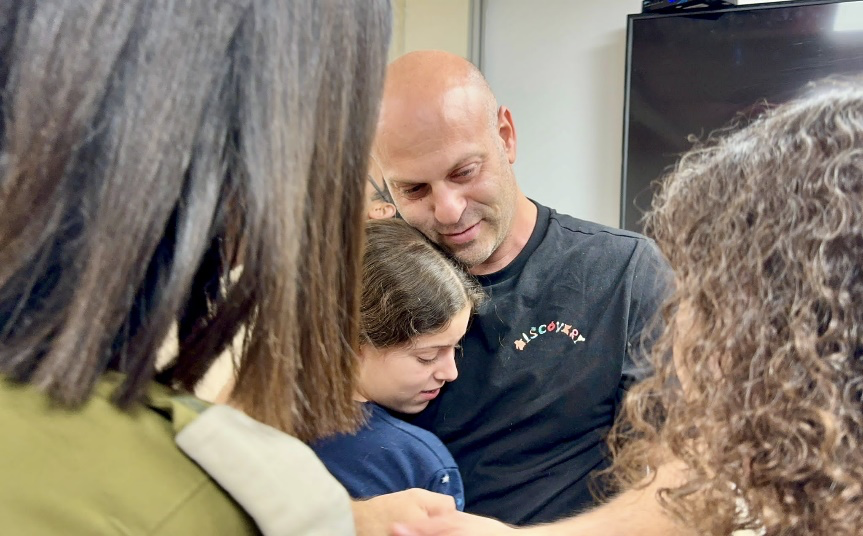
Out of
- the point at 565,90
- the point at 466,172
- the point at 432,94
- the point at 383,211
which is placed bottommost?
the point at 383,211

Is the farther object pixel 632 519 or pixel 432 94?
pixel 432 94

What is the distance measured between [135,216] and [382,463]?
2.63 ft

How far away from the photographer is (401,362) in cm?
128

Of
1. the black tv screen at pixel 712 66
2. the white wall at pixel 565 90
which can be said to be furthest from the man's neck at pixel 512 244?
the white wall at pixel 565 90

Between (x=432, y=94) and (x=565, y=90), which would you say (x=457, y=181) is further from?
(x=565, y=90)

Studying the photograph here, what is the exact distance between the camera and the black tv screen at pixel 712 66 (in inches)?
91.0

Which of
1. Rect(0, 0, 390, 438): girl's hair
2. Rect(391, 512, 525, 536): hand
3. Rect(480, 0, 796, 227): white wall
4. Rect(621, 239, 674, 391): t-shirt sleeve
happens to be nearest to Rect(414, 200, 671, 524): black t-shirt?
Rect(621, 239, 674, 391): t-shirt sleeve

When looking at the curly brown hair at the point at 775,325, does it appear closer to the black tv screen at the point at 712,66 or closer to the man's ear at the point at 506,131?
the man's ear at the point at 506,131

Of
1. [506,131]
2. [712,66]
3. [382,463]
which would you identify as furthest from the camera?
[712,66]

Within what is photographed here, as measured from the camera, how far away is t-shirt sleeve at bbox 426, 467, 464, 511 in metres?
1.21

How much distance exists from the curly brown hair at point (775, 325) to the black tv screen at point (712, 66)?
1.80 metres

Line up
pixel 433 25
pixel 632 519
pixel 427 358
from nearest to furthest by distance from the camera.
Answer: pixel 632 519
pixel 427 358
pixel 433 25

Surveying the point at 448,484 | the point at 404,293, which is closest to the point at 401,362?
the point at 404,293

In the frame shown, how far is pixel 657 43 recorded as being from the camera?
2.51m
